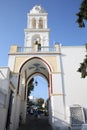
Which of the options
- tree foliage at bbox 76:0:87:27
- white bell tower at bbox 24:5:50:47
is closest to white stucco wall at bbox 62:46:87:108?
white bell tower at bbox 24:5:50:47

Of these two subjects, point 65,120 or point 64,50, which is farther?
point 64,50

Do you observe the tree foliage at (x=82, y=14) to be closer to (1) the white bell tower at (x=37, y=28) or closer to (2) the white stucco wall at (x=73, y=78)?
(2) the white stucco wall at (x=73, y=78)

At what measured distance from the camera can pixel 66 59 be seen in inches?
538

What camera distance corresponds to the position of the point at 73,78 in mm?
12875

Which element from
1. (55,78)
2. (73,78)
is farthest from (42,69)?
(73,78)

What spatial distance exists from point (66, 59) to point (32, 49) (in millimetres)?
3419

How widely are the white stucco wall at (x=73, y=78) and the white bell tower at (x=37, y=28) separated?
439 cm

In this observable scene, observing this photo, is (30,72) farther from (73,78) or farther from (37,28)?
(73,78)

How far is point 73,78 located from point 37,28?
9000 mm

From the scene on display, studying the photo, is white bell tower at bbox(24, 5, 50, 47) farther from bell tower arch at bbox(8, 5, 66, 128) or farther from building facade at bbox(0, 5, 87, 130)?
building facade at bbox(0, 5, 87, 130)

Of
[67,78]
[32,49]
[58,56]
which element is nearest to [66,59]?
[58,56]

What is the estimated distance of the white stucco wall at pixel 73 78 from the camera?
1217 cm

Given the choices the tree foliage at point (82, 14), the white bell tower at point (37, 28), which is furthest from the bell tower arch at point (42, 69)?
the tree foliage at point (82, 14)

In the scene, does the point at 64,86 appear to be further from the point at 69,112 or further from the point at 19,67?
the point at 19,67
